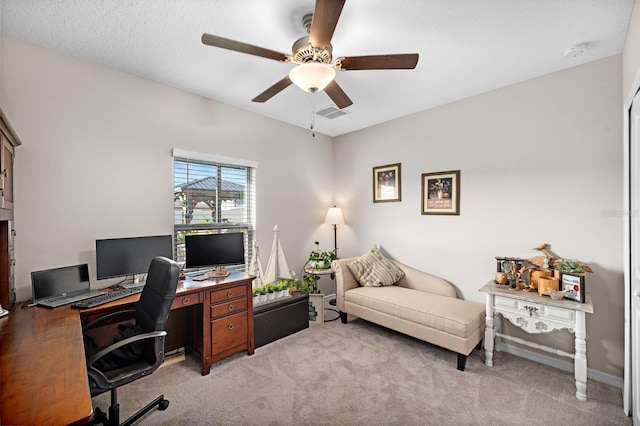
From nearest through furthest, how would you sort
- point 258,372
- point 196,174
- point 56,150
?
point 56,150
point 258,372
point 196,174

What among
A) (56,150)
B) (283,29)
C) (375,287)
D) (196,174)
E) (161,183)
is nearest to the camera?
(283,29)

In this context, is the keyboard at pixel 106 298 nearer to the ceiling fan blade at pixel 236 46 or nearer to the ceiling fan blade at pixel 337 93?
the ceiling fan blade at pixel 236 46

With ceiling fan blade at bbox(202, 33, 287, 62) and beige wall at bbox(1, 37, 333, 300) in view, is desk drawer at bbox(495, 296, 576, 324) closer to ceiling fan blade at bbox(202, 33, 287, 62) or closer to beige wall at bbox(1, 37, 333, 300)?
ceiling fan blade at bbox(202, 33, 287, 62)

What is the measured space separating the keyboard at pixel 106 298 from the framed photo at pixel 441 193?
10.4 feet

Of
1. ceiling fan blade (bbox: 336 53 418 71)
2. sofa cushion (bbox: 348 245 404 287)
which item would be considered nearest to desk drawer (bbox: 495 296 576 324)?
sofa cushion (bbox: 348 245 404 287)

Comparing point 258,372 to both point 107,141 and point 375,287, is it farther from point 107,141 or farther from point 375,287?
point 107,141

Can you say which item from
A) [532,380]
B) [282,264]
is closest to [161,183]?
[282,264]

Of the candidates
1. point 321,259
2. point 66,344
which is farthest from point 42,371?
point 321,259

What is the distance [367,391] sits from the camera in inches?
89.2

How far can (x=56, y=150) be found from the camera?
2.34m

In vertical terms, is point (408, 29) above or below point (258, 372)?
above

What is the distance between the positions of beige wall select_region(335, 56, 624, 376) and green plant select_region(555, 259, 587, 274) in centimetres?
26

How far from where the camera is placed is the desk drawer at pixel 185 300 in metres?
2.33

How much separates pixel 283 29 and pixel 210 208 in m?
2.06
